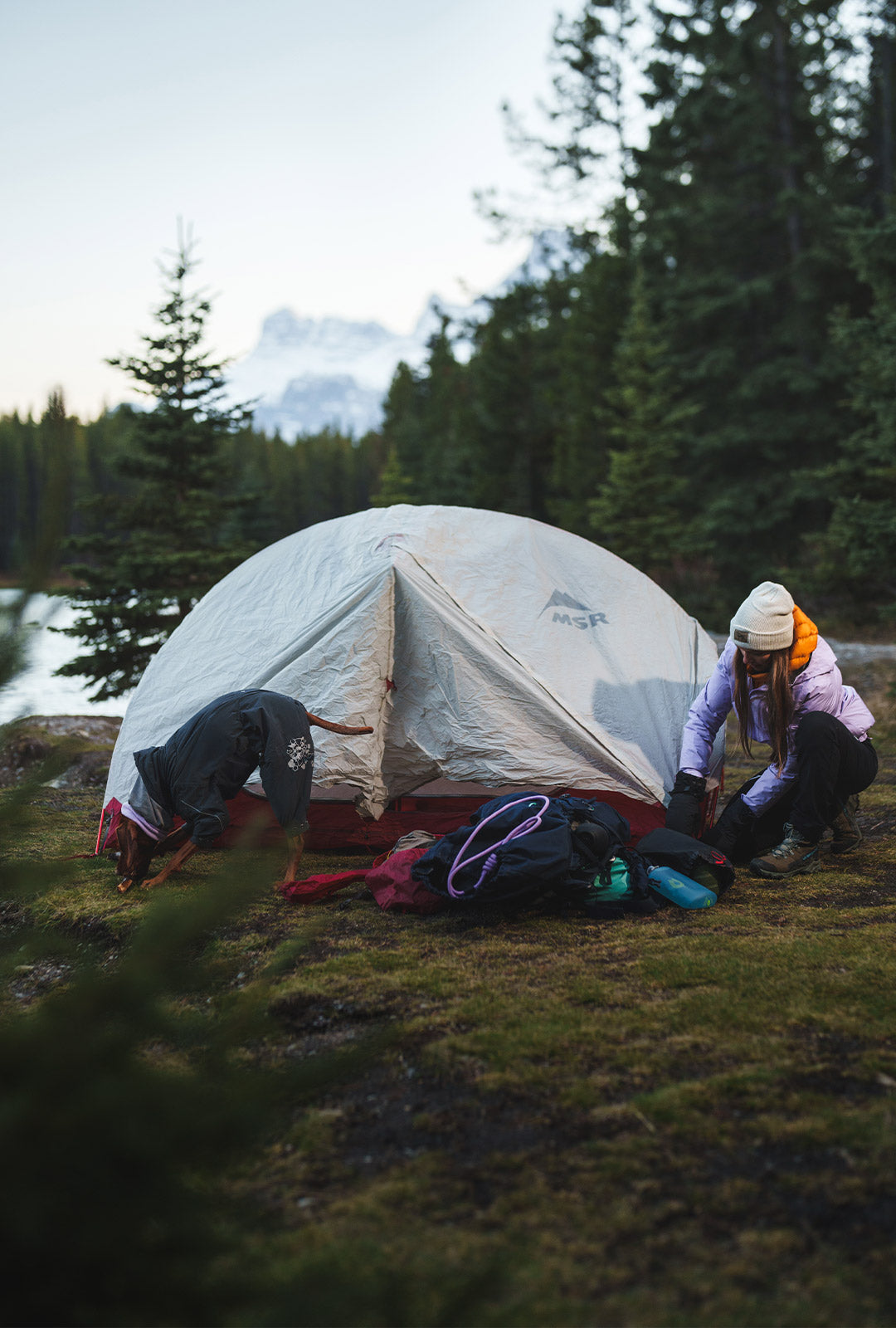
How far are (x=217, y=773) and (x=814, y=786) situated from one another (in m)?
3.04

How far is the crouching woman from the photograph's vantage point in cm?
444

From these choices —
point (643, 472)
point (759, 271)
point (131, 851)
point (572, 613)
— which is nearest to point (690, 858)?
point (572, 613)

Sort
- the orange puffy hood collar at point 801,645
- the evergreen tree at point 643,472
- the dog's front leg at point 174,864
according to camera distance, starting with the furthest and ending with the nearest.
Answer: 1. the evergreen tree at point 643,472
2. the dog's front leg at point 174,864
3. the orange puffy hood collar at point 801,645

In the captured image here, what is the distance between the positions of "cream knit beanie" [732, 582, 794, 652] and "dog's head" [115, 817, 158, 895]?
327 cm

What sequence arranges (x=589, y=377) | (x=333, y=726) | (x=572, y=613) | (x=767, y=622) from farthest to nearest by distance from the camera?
(x=589, y=377)
(x=572, y=613)
(x=333, y=726)
(x=767, y=622)

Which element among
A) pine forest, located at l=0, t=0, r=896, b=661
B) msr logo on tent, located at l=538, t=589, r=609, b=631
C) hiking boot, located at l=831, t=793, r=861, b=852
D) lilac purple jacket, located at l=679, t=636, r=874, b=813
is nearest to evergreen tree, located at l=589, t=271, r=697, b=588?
pine forest, located at l=0, t=0, r=896, b=661

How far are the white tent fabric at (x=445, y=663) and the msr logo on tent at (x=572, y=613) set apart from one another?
0.01 m

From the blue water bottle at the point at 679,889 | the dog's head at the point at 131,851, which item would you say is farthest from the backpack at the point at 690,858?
the dog's head at the point at 131,851

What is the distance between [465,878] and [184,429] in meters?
11.2

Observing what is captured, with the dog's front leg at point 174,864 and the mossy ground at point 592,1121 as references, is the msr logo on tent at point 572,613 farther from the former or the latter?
the dog's front leg at point 174,864

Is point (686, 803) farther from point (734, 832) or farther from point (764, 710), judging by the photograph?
point (764, 710)

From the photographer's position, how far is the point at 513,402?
95.1 feet

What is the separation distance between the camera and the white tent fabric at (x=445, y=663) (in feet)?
16.8

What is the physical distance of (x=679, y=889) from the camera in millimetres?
4223
